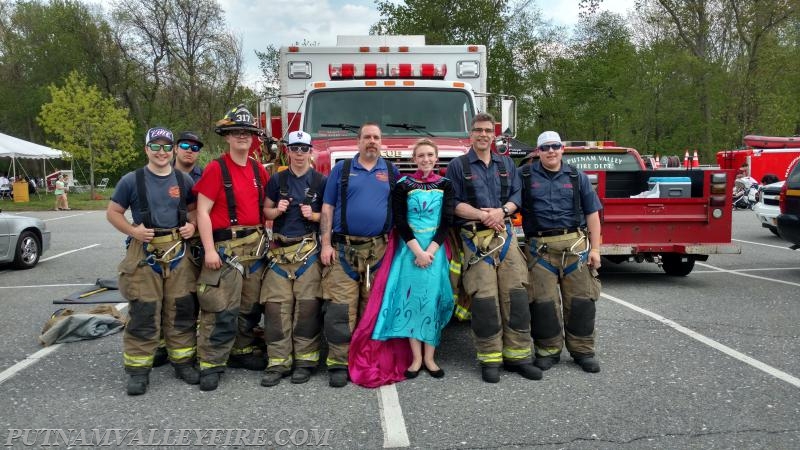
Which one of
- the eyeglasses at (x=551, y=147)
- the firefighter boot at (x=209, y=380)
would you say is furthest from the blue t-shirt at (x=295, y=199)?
the eyeglasses at (x=551, y=147)

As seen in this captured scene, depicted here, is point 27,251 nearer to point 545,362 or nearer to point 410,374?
point 410,374

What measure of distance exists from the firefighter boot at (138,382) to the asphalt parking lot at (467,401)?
7 centimetres

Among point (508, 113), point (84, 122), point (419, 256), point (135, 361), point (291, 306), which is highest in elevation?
point (84, 122)

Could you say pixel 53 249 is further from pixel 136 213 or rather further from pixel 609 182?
pixel 609 182

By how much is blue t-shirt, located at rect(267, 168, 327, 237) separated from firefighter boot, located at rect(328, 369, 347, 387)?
42.1 inches

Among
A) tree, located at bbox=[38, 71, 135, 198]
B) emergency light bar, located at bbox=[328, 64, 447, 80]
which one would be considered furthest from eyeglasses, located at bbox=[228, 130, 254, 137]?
tree, located at bbox=[38, 71, 135, 198]

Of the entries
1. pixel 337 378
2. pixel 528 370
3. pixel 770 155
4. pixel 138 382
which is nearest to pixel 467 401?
pixel 528 370

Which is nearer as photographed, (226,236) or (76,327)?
(226,236)

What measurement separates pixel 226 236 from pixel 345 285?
95 centimetres

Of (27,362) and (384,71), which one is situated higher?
(384,71)

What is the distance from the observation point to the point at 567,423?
3799 millimetres

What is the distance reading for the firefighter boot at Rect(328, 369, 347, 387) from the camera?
4.46m

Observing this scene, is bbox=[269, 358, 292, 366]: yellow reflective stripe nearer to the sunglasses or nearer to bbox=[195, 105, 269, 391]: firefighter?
bbox=[195, 105, 269, 391]: firefighter

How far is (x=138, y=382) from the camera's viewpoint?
14.3 feet
